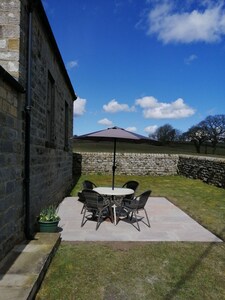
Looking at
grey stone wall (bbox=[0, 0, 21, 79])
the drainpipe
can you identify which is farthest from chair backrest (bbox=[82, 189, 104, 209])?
grey stone wall (bbox=[0, 0, 21, 79])

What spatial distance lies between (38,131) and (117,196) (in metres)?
2.99

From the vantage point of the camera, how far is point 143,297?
3539 mm

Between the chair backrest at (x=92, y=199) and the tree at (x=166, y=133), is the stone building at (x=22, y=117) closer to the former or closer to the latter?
the chair backrest at (x=92, y=199)

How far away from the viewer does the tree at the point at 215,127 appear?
48.6 metres

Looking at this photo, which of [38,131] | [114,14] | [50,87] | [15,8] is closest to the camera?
[15,8]

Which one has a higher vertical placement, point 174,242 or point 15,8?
point 15,8

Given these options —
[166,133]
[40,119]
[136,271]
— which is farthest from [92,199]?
[166,133]

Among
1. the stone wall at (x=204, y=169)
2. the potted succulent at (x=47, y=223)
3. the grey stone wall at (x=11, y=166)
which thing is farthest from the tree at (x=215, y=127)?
the grey stone wall at (x=11, y=166)

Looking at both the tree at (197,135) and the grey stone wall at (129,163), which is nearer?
the grey stone wall at (129,163)

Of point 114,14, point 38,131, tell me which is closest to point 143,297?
point 38,131

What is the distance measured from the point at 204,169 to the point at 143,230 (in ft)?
36.4

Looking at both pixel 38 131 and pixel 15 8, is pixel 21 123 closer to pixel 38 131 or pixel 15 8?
pixel 38 131

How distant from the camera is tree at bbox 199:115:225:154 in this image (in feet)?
159

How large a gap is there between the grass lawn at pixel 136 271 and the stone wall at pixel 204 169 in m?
8.96
